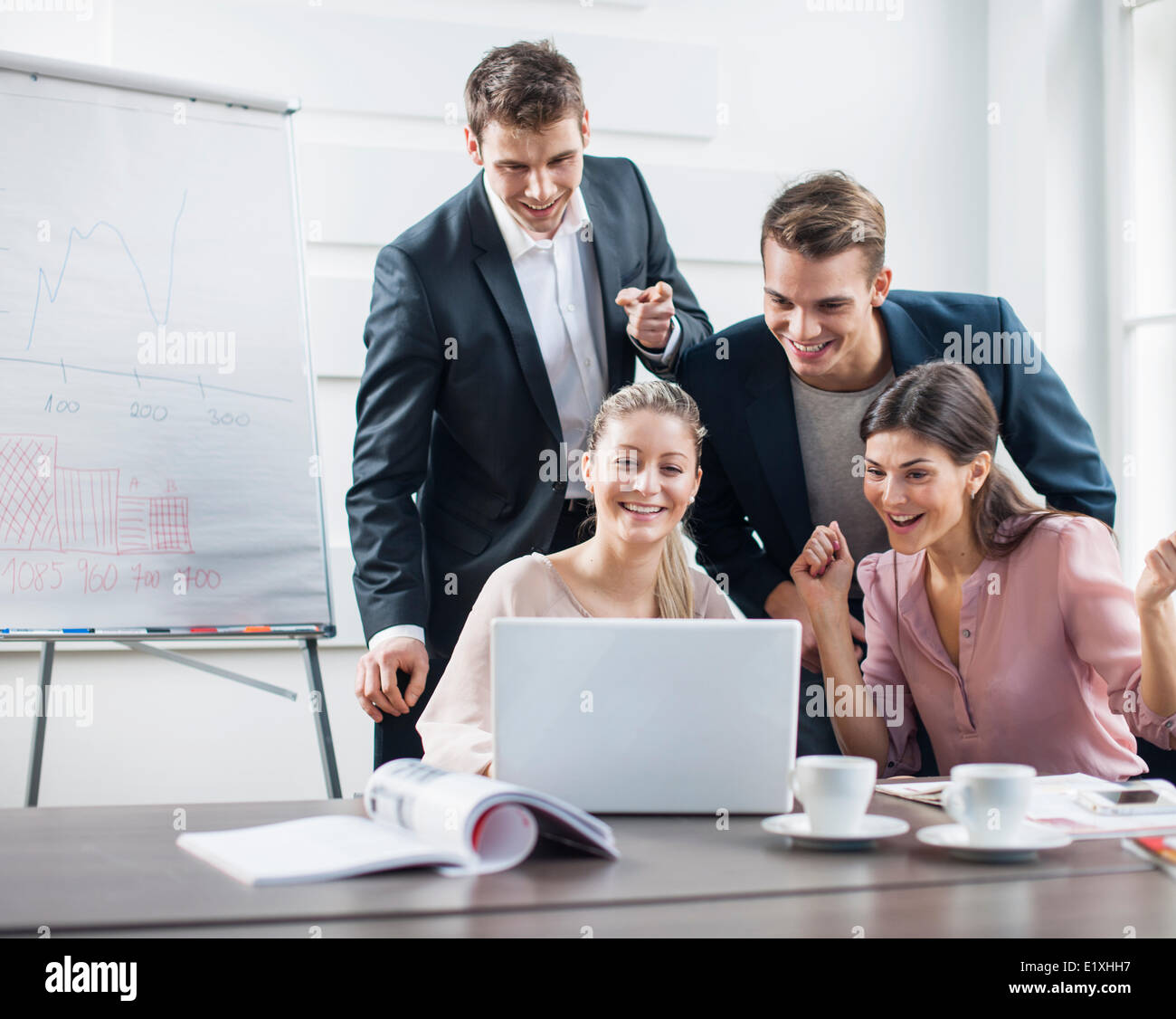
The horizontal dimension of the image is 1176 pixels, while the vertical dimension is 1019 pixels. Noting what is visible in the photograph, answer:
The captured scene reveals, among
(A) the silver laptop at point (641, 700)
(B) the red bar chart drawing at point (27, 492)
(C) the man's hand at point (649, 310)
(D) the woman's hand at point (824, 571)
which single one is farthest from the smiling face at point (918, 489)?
(B) the red bar chart drawing at point (27, 492)

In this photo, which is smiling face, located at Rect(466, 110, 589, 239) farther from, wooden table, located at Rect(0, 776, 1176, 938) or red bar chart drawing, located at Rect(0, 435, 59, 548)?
wooden table, located at Rect(0, 776, 1176, 938)

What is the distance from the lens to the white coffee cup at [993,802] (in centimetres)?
102

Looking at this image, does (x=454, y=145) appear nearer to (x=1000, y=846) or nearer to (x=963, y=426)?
(x=963, y=426)

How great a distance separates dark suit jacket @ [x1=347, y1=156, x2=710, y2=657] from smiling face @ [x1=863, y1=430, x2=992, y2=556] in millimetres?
573

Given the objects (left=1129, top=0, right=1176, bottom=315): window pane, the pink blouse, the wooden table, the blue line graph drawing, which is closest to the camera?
the wooden table

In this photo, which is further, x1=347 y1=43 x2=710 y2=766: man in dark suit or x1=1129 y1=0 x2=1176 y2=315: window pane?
x1=1129 y1=0 x2=1176 y2=315: window pane

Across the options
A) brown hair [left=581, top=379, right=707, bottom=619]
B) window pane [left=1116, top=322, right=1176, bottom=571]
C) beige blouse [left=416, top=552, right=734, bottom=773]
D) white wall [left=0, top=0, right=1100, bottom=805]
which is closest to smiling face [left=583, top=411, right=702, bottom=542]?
brown hair [left=581, top=379, right=707, bottom=619]

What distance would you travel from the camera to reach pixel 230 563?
2.34 metres

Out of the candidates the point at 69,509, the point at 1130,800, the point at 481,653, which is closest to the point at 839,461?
the point at 481,653

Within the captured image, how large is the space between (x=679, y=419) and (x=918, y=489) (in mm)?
410

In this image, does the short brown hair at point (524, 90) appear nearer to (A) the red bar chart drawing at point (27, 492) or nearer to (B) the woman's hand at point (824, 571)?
(B) the woman's hand at point (824, 571)

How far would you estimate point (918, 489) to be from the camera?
186 centimetres

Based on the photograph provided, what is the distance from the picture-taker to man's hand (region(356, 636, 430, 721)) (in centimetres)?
199

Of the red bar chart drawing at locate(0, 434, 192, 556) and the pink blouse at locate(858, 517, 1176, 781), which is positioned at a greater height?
the red bar chart drawing at locate(0, 434, 192, 556)
